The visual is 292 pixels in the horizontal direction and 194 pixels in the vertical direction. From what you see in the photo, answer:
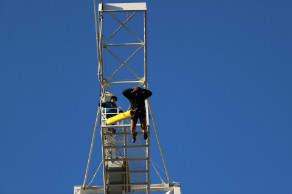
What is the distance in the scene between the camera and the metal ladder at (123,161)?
3092cm

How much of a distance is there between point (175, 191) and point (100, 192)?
4.25 m

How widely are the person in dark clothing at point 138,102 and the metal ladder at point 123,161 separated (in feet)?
1.47

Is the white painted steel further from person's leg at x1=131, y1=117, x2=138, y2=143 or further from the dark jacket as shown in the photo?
person's leg at x1=131, y1=117, x2=138, y2=143

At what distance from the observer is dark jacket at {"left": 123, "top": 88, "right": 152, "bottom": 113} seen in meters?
29.1

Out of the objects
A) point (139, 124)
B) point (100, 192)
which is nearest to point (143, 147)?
point (139, 124)

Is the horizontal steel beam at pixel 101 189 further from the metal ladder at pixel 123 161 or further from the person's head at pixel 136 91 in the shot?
the person's head at pixel 136 91

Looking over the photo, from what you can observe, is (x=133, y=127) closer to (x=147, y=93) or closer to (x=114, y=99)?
(x=147, y=93)

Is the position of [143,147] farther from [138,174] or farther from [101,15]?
[101,15]

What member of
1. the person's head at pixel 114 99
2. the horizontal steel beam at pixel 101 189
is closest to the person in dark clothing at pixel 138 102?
the person's head at pixel 114 99

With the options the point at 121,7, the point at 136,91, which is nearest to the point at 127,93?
the point at 136,91

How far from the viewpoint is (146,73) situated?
32.2 metres

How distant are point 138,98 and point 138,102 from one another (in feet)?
0.76

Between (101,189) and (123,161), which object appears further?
(101,189)

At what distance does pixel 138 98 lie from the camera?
96.4 feet
